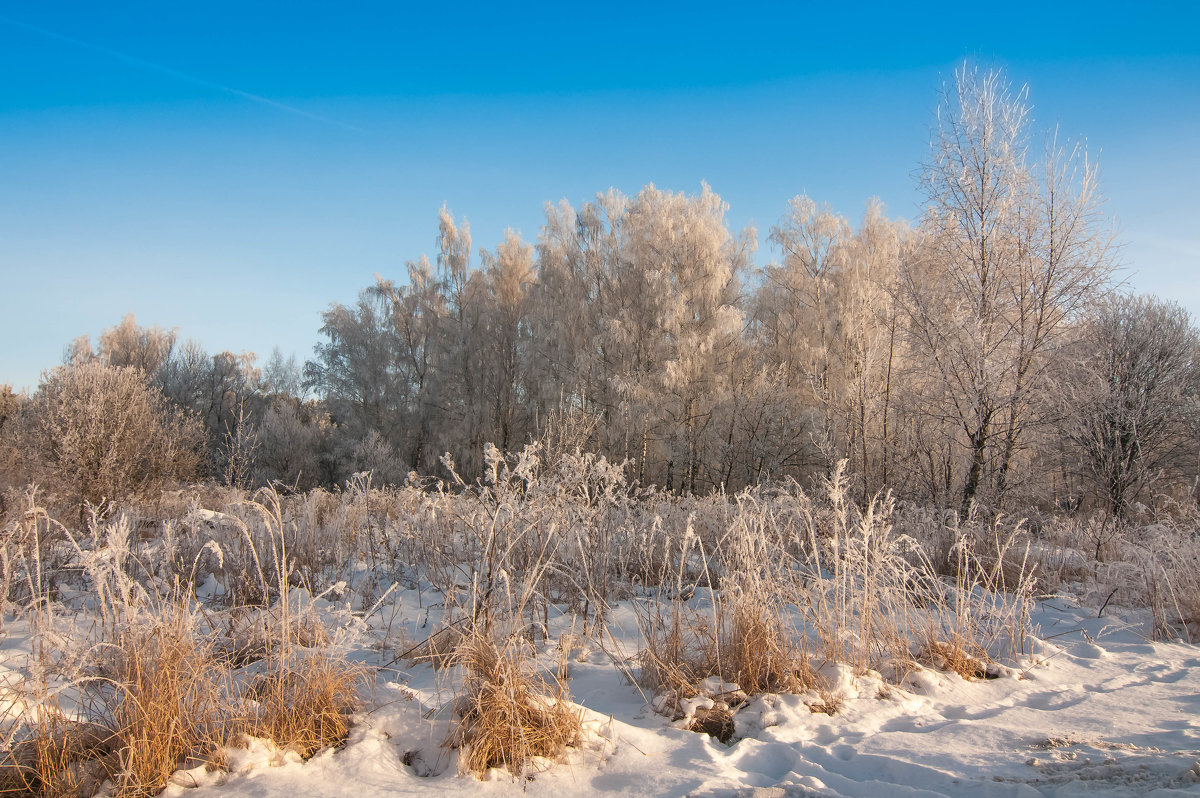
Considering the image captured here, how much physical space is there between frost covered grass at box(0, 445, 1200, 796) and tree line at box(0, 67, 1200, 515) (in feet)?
7.76

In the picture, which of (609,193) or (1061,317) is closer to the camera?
(1061,317)

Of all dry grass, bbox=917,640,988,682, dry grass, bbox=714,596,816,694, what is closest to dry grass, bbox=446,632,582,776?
dry grass, bbox=714,596,816,694

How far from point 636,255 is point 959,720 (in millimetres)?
18053

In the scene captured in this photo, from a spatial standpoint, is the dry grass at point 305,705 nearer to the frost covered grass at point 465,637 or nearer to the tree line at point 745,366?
the frost covered grass at point 465,637

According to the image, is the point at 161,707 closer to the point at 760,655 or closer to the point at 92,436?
the point at 760,655

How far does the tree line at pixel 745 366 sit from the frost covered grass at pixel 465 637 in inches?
93.1

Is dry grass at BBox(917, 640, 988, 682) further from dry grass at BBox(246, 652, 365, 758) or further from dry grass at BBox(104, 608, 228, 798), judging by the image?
dry grass at BBox(104, 608, 228, 798)

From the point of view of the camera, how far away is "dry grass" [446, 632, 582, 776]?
2330 mm

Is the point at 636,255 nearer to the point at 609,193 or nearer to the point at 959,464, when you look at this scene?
the point at 609,193

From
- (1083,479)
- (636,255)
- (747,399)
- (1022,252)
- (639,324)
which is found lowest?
(1083,479)

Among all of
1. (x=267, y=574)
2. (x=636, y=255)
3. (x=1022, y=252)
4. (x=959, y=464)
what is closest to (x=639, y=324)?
(x=636, y=255)

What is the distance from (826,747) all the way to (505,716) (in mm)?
1347

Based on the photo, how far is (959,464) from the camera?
13.5 m

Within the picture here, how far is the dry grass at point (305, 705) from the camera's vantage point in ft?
7.81
